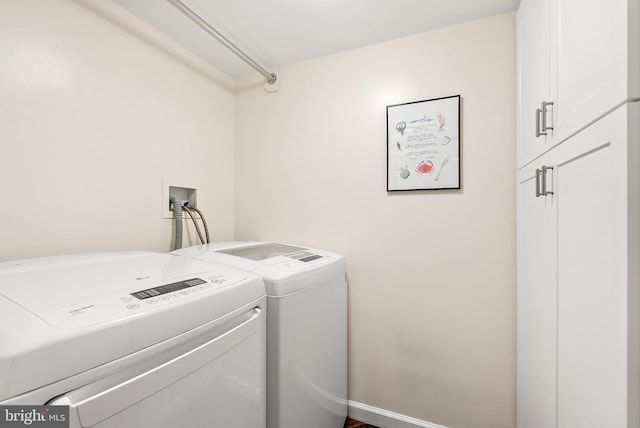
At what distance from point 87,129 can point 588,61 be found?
67.9 inches

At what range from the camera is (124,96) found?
136 centimetres

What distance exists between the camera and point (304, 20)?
1.46 meters

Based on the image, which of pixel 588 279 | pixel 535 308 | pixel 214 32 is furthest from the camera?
pixel 214 32

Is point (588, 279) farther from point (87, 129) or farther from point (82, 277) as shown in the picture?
point (87, 129)

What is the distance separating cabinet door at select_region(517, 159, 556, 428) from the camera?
3.06 ft

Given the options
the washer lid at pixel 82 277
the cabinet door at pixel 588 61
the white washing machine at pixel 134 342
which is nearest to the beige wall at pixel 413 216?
the cabinet door at pixel 588 61

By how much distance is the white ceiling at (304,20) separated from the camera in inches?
53.0

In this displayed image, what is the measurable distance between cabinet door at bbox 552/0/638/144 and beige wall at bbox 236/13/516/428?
0.56m

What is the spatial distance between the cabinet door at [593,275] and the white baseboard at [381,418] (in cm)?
89

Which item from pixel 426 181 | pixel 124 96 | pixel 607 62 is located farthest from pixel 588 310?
pixel 124 96

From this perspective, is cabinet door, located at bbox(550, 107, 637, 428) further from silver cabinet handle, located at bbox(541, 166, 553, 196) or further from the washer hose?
the washer hose

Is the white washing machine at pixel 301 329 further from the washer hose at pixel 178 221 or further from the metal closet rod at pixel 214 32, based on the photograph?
the metal closet rod at pixel 214 32

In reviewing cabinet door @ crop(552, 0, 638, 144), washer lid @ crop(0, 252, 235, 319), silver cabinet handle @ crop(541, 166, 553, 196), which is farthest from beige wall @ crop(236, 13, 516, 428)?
washer lid @ crop(0, 252, 235, 319)

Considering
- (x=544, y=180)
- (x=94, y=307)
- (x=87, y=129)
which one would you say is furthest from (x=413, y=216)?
(x=87, y=129)
